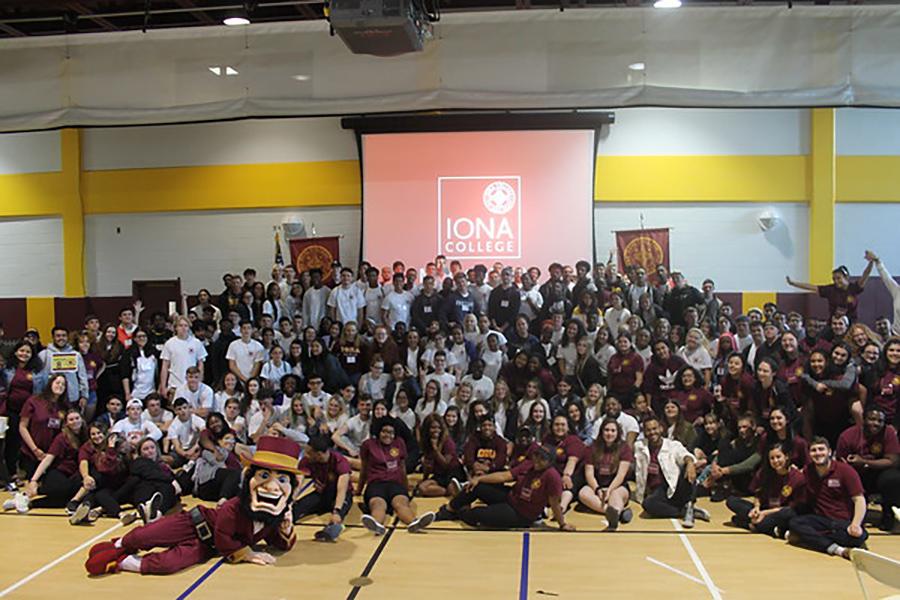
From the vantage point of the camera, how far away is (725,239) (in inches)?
572

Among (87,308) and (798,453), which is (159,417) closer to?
(798,453)

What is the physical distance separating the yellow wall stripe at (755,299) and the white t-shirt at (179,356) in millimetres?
9638

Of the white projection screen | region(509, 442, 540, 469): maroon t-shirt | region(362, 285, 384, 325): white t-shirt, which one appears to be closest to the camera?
region(509, 442, 540, 469): maroon t-shirt

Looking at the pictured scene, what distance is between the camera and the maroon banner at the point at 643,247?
14.2 meters

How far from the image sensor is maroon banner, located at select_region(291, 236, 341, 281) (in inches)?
575

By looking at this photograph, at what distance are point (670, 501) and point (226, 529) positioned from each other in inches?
171

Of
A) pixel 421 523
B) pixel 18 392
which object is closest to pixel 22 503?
pixel 18 392

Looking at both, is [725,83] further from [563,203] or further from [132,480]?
[132,480]

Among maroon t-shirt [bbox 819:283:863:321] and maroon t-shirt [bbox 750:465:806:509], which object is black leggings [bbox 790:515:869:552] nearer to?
maroon t-shirt [bbox 750:465:806:509]

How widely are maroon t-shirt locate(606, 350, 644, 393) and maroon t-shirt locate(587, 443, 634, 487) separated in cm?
150

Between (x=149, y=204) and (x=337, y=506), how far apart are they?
10.1 m

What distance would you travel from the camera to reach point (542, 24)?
27.1ft

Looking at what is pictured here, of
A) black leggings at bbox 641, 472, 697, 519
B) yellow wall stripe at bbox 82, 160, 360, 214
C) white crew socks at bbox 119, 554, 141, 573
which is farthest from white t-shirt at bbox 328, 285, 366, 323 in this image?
white crew socks at bbox 119, 554, 141, 573

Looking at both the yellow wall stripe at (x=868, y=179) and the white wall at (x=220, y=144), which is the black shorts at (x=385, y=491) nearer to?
the white wall at (x=220, y=144)
